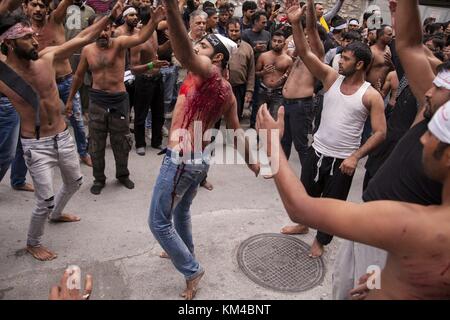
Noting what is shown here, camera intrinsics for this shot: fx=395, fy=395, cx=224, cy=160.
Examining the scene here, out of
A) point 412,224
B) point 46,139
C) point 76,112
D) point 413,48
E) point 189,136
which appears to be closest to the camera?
point 412,224

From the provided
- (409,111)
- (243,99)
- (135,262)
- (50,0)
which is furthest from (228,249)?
(50,0)

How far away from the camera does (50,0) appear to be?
6.39m

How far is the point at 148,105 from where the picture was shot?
5.85 meters

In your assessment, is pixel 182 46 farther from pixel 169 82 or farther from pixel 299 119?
pixel 169 82

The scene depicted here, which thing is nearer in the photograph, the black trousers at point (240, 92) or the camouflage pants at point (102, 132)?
the camouflage pants at point (102, 132)

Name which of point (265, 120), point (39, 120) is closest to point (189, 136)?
point (265, 120)

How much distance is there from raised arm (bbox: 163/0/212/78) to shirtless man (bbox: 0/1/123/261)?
148 centimetres

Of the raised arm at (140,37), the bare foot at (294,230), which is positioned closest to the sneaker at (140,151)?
the raised arm at (140,37)

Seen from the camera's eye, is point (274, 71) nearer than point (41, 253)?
No

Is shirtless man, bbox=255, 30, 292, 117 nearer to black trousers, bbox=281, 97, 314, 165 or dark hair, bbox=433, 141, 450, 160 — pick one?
black trousers, bbox=281, 97, 314, 165

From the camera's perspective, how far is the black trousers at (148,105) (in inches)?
224

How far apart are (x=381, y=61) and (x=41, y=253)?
5.35m

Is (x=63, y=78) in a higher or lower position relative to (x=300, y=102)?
higher

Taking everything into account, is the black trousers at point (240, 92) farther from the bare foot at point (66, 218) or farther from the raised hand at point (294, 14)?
the bare foot at point (66, 218)
